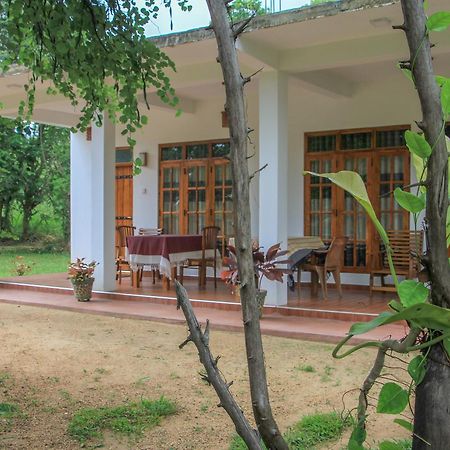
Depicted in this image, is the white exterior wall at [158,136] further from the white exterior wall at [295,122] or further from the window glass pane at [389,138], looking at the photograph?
the window glass pane at [389,138]

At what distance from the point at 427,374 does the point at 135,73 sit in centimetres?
276

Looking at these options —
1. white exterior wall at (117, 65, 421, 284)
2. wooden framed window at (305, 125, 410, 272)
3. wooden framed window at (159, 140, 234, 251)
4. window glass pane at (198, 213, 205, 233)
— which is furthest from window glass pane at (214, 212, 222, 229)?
wooden framed window at (305, 125, 410, 272)

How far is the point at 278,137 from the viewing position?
7.06m

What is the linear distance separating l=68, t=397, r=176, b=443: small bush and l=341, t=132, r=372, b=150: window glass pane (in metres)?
5.86

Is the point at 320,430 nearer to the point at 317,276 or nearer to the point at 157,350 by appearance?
the point at 157,350

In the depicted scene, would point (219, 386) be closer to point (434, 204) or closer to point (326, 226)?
point (434, 204)

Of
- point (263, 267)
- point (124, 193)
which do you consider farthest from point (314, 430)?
point (124, 193)

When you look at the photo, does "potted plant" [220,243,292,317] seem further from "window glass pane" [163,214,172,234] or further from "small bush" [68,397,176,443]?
"window glass pane" [163,214,172,234]

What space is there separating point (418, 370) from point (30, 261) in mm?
17507

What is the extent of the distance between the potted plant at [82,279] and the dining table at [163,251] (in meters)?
0.61

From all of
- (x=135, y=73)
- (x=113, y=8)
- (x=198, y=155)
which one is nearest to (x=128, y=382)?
(x=135, y=73)

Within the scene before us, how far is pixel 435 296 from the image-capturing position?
1.04 m

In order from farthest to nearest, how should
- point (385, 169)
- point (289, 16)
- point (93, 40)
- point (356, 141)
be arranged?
point (356, 141), point (385, 169), point (289, 16), point (93, 40)

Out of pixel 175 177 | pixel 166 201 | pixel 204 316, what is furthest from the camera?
pixel 166 201
